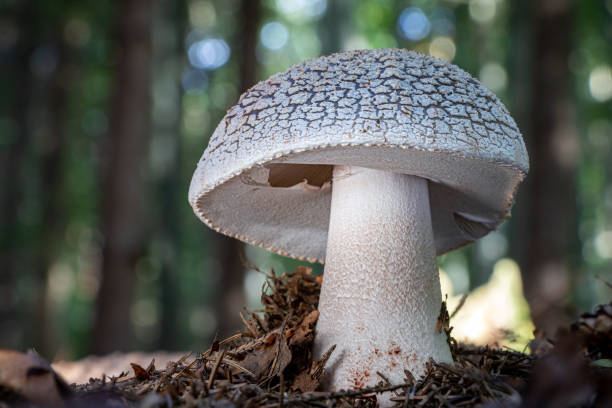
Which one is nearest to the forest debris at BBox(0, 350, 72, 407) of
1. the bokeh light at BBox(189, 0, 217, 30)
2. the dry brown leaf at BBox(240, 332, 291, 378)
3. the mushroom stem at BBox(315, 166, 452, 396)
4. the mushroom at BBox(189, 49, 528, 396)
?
the dry brown leaf at BBox(240, 332, 291, 378)

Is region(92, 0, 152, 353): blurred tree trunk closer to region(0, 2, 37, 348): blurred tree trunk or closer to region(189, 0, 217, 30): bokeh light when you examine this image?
region(0, 2, 37, 348): blurred tree trunk

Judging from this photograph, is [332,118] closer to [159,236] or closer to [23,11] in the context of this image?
[23,11]

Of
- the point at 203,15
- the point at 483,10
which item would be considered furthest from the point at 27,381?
the point at 203,15

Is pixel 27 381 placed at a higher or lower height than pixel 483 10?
lower

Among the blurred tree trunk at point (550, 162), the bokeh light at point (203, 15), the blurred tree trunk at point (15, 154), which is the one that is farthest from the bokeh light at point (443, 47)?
the blurred tree trunk at point (15, 154)

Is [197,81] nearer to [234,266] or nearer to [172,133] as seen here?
[172,133]

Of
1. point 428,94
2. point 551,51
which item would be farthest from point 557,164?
point 428,94
